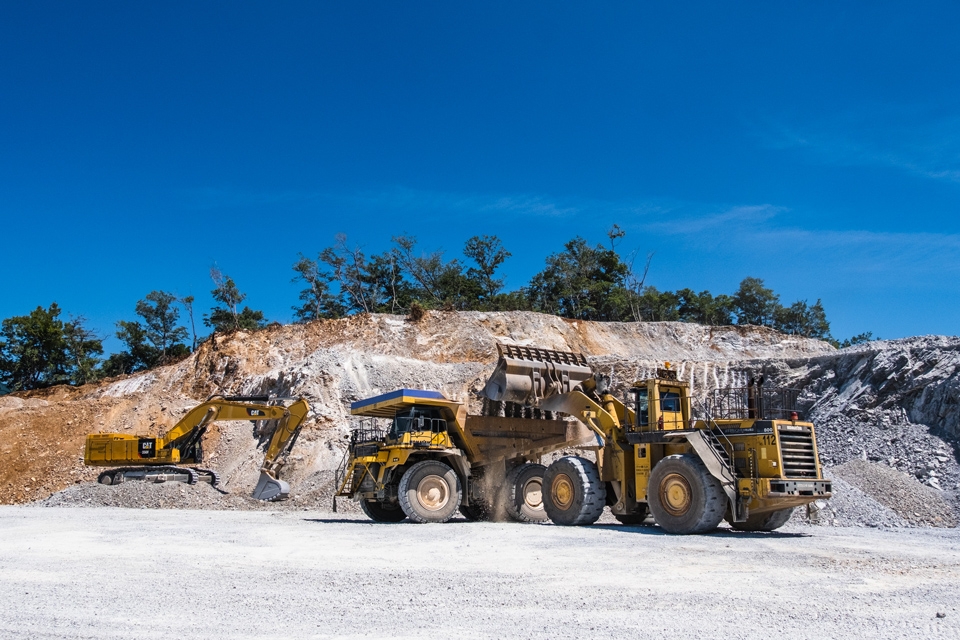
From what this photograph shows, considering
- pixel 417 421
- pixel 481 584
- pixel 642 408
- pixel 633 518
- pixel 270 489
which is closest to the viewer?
pixel 481 584

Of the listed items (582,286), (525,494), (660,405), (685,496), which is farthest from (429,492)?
(582,286)

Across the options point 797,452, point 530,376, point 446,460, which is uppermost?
point 530,376

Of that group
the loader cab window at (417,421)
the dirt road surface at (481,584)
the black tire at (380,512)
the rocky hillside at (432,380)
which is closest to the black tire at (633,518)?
the dirt road surface at (481,584)

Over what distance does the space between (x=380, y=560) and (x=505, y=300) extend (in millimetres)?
41171

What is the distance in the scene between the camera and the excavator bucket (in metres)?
16.4

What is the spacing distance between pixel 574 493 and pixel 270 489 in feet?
31.6

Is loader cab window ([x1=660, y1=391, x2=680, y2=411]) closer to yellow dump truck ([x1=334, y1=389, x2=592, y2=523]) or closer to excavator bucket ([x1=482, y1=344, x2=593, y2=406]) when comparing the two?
excavator bucket ([x1=482, y1=344, x2=593, y2=406])

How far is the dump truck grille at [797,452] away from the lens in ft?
41.6

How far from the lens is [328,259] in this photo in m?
51.2

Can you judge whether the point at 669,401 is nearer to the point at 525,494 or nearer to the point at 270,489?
the point at 525,494

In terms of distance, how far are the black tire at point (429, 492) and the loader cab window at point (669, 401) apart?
456 cm

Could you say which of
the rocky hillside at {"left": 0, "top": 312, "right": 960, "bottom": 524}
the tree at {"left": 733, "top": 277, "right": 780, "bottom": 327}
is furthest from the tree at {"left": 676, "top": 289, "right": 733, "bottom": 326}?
the rocky hillside at {"left": 0, "top": 312, "right": 960, "bottom": 524}

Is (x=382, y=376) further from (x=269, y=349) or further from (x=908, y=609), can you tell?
(x=908, y=609)

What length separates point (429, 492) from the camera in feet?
53.1
